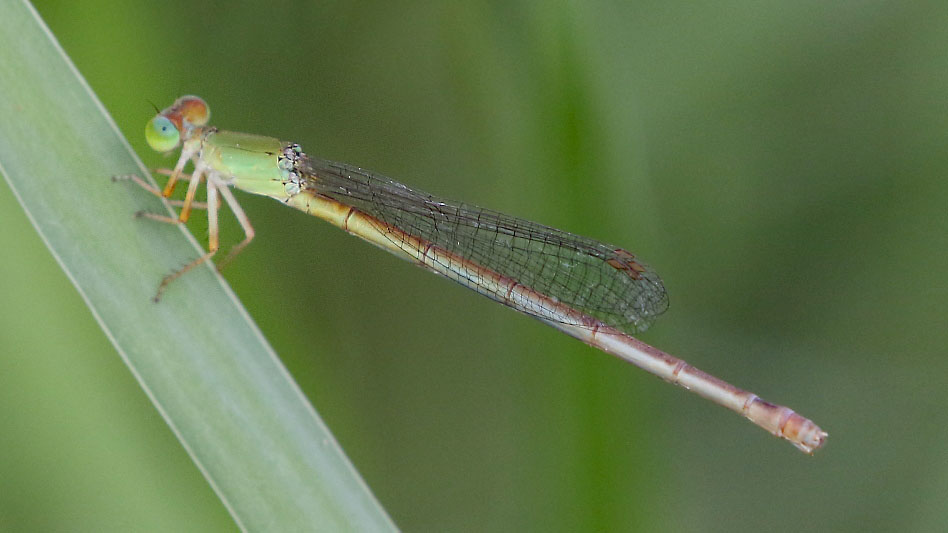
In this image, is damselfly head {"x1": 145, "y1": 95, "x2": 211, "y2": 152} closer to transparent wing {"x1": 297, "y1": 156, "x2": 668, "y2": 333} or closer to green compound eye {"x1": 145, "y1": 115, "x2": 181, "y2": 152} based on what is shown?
green compound eye {"x1": 145, "y1": 115, "x2": 181, "y2": 152}

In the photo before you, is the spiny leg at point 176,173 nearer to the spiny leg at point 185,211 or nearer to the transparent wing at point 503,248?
the spiny leg at point 185,211

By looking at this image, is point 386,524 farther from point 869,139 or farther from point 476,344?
point 869,139

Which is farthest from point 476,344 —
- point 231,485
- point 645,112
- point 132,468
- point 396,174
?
point 231,485

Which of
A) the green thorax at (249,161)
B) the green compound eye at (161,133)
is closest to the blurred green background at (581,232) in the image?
the green compound eye at (161,133)

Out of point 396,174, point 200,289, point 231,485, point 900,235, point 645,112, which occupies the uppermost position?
point 396,174

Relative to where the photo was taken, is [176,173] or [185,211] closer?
[185,211]

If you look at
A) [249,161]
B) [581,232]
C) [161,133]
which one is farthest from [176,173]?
[581,232]

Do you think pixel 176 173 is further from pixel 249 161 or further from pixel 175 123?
pixel 249 161

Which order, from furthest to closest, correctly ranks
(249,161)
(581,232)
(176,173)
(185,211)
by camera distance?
(249,161) < (176,173) < (581,232) < (185,211)

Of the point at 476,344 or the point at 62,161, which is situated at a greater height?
the point at 62,161
